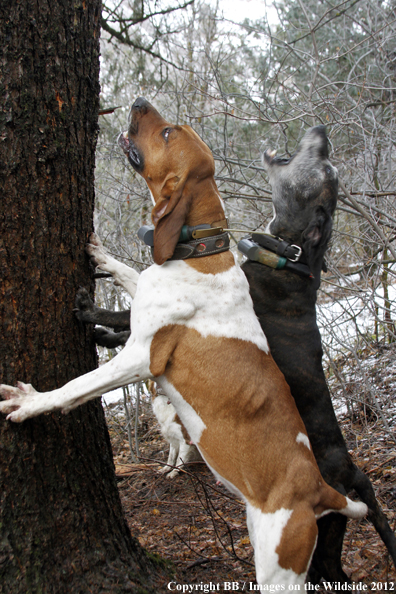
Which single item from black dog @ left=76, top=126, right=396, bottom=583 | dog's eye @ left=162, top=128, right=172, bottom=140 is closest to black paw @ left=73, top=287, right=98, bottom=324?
black dog @ left=76, top=126, right=396, bottom=583

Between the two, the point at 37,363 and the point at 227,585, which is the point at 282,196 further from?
the point at 227,585

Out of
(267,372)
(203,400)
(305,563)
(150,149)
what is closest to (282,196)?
(150,149)

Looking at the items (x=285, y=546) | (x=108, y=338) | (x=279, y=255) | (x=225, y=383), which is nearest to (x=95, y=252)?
(x=108, y=338)

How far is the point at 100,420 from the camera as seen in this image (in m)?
2.71

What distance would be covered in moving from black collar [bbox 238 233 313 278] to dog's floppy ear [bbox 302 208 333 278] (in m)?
0.05

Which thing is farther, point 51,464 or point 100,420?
point 100,420

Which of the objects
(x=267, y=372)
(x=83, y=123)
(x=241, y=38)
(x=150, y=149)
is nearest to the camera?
(x=83, y=123)

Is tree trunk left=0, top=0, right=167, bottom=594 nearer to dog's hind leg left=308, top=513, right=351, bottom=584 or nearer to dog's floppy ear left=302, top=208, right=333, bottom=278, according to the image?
dog's hind leg left=308, top=513, right=351, bottom=584

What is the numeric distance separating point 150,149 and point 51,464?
193 cm

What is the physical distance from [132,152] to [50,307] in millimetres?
1246

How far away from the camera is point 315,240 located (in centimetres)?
357

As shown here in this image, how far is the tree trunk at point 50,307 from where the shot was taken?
219 cm

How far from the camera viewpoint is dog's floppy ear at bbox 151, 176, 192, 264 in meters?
A: 2.70

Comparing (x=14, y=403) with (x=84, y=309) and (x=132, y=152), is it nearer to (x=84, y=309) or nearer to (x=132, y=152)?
(x=84, y=309)
